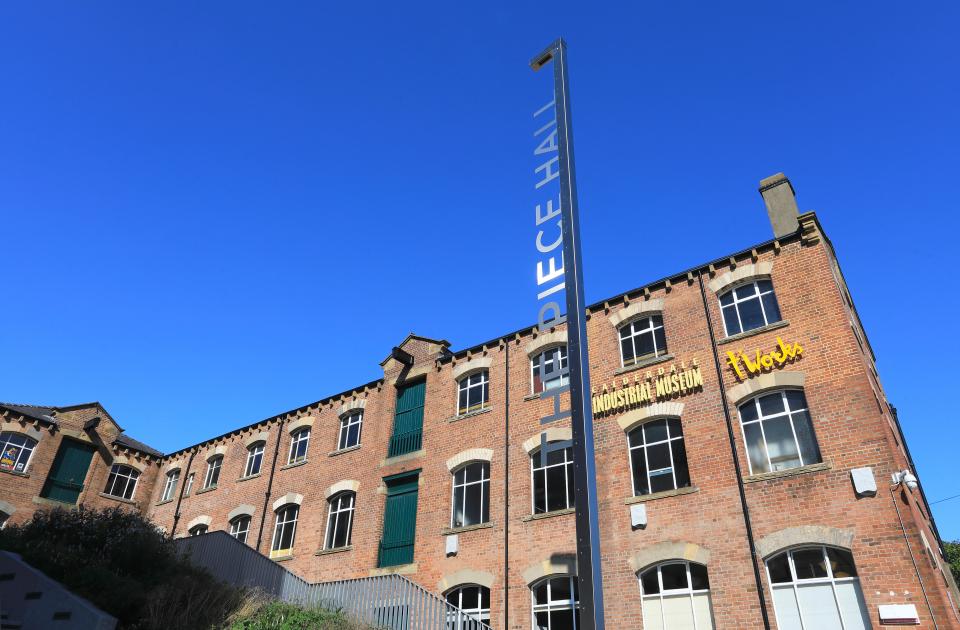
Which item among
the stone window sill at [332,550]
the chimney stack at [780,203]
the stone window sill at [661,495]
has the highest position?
the chimney stack at [780,203]

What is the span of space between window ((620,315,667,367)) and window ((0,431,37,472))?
2616 cm

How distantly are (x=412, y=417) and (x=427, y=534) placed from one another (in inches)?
171

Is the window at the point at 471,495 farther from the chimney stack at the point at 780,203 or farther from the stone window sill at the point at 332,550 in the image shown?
the chimney stack at the point at 780,203

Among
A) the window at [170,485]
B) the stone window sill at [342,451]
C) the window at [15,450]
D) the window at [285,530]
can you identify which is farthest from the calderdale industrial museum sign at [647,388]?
the window at [15,450]

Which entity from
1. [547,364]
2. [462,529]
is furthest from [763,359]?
[462,529]

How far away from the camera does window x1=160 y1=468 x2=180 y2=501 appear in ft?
97.1

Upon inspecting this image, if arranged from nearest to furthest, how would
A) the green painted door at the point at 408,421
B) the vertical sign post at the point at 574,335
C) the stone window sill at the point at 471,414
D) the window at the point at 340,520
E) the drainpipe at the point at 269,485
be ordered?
1. the vertical sign post at the point at 574,335
2. the stone window sill at the point at 471,414
3. the window at the point at 340,520
4. the green painted door at the point at 408,421
5. the drainpipe at the point at 269,485

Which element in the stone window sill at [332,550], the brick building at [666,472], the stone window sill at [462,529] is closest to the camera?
the brick building at [666,472]

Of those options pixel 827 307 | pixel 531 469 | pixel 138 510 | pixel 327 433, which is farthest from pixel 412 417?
pixel 138 510

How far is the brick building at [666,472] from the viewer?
12.5 metres

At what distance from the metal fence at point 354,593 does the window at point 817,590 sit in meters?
6.47

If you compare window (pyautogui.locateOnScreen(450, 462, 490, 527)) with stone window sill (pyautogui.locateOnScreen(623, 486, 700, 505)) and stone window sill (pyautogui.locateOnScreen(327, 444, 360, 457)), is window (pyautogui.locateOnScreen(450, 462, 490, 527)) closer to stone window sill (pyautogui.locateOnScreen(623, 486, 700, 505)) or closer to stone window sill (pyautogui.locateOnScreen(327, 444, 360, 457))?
stone window sill (pyautogui.locateOnScreen(623, 486, 700, 505))

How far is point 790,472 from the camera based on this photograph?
13.4 meters

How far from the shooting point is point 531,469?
17453 mm
